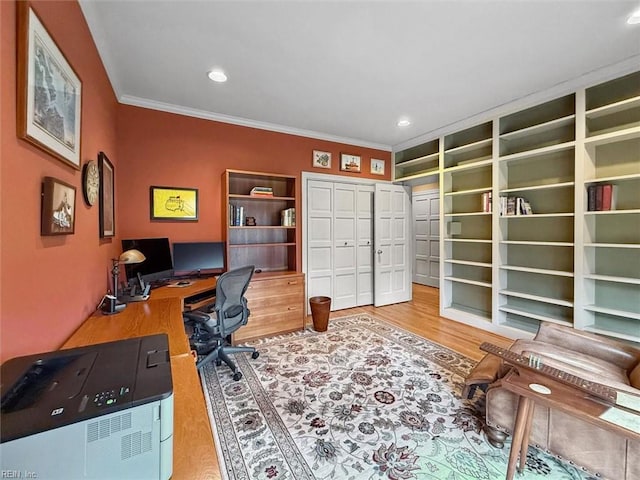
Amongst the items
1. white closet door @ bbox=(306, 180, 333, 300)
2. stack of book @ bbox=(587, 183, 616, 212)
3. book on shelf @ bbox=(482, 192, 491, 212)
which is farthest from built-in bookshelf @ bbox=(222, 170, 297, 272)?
stack of book @ bbox=(587, 183, 616, 212)

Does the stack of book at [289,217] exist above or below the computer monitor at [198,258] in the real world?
above

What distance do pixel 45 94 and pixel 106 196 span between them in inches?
50.1

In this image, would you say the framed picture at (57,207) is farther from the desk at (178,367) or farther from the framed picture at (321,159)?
the framed picture at (321,159)

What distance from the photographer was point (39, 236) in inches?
44.5

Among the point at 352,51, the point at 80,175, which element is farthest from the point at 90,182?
the point at 352,51

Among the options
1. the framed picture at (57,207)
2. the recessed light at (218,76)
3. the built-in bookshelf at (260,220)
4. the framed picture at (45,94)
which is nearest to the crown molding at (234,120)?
the built-in bookshelf at (260,220)

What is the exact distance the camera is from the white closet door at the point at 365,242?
4.49 meters

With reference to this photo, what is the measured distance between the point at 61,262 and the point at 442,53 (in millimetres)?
2849

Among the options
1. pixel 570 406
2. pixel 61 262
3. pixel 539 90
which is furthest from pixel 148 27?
pixel 539 90

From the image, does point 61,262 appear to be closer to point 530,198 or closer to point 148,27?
point 148,27

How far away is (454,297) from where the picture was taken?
418 centimetres

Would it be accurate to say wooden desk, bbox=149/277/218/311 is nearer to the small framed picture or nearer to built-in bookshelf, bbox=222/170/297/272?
built-in bookshelf, bbox=222/170/297/272

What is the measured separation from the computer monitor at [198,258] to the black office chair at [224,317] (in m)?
0.75

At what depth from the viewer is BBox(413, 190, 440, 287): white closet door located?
6109mm
